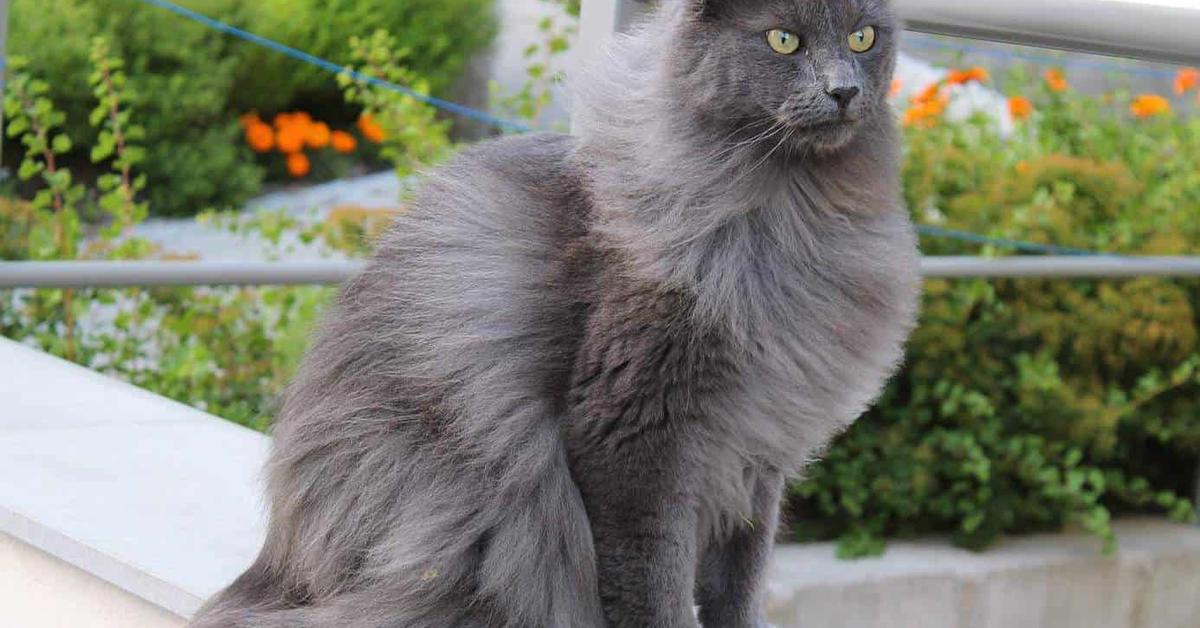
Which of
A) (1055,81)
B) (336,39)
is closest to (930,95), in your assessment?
(1055,81)

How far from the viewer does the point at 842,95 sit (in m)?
1.35

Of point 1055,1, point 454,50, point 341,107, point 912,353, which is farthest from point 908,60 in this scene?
point 1055,1

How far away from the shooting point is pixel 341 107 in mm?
7707

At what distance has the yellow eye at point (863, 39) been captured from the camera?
4.55 feet

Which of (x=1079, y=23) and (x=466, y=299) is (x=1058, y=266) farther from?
(x=466, y=299)

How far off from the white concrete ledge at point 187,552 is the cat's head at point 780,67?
84cm

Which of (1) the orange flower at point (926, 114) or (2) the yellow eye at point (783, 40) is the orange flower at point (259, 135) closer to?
(1) the orange flower at point (926, 114)

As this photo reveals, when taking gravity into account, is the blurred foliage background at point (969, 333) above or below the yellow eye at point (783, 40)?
below

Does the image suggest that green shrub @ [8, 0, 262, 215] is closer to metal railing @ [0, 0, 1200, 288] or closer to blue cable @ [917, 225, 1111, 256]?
metal railing @ [0, 0, 1200, 288]

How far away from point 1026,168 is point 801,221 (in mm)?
2088

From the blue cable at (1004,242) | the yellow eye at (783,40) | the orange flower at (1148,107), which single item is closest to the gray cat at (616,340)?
the yellow eye at (783,40)

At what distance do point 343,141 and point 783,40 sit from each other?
→ 19.0 ft

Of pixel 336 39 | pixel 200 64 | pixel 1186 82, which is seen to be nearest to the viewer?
pixel 1186 82

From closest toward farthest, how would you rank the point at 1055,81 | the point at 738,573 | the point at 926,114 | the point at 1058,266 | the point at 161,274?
the point at 738,573 → the point at 161,274 → the point at 1058,266 → the point at 926,114 → the point at 1055,81
